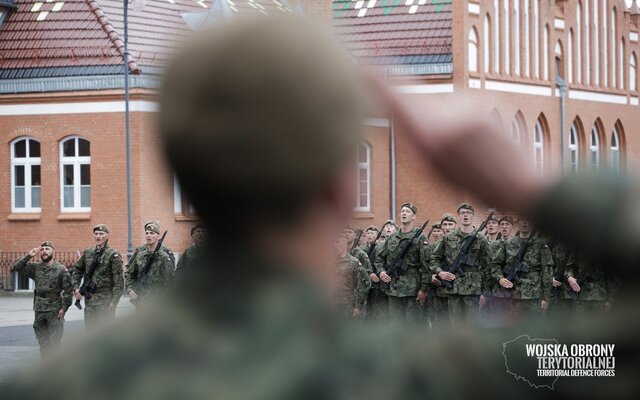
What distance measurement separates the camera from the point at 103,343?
1.51 m

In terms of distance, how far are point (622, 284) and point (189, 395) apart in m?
0.52

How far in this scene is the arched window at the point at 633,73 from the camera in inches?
2056

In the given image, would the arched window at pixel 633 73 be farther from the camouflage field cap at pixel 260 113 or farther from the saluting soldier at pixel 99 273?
the camouflage field cap at pixel 260 113

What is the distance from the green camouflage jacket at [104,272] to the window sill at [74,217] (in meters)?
15.0

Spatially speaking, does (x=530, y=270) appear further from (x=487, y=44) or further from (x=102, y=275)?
(x=487, y=44)

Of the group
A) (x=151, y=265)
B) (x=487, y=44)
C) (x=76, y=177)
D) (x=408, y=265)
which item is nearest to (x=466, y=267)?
(x=408, y=265)

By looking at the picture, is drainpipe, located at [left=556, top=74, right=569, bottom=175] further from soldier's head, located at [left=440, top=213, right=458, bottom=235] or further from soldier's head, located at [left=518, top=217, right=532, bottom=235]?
soldier's head, located at [left=518, top=217, right=532, bottom=235]

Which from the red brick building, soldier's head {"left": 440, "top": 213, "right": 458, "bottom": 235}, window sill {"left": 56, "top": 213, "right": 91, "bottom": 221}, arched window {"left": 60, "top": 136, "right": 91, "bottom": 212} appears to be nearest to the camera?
soldier's head {"left": 440, "top": 213, "right": 458, "bottom": 235}

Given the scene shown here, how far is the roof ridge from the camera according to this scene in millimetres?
32219

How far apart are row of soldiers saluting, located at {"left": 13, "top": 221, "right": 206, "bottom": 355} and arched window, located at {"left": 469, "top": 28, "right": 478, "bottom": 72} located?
2423 cm

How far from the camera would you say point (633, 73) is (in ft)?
172

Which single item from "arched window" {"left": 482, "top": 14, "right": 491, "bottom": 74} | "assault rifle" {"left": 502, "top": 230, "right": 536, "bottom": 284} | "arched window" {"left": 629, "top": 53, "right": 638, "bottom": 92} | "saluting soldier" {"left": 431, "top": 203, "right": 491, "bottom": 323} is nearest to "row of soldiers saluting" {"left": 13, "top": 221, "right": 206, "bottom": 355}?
"saluting soldier" {"left": 431, "top": 203, "right": 491, "bottom": 323}

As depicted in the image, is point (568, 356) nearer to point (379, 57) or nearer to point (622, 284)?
point (622, 284)

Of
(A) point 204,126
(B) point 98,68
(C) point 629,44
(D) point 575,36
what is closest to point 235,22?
(A) point 204,126
